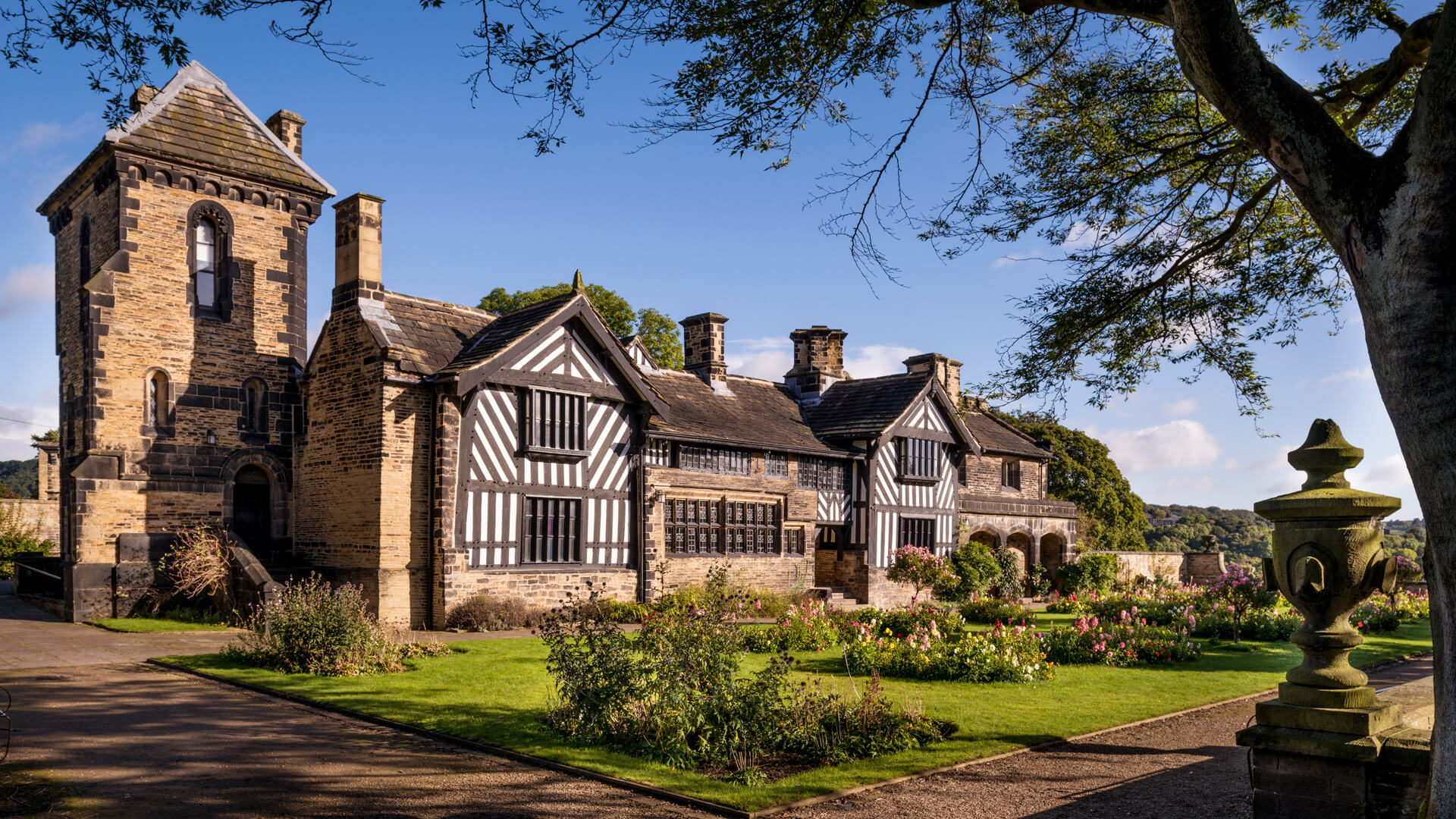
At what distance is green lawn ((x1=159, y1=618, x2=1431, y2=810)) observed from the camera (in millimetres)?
7965

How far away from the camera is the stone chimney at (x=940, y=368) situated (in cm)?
3428

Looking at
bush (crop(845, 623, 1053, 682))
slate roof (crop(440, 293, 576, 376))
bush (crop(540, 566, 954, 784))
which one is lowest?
bush (crop(845, 623, 1053, 682))

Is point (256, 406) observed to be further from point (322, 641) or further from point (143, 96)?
point (322, 641)

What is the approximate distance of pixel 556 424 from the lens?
70.8 feet

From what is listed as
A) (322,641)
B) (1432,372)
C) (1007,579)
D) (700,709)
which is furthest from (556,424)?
(1432,372)

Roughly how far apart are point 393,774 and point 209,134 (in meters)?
19.1

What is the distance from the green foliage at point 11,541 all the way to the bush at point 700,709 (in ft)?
93.9

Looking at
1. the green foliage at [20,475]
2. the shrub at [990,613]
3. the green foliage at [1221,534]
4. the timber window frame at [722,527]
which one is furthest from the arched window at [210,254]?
the green foliage at [1221,534]

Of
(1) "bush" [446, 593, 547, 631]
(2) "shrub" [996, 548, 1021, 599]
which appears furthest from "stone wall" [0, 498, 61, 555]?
(2) "shrub" [996, 548, 1021, 599]

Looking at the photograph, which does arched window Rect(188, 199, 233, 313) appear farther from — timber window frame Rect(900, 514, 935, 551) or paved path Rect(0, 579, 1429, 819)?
timber window frame Rect(900, 514, 935, 551)

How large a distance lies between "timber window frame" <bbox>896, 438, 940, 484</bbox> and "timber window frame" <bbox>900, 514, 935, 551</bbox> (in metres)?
1.20

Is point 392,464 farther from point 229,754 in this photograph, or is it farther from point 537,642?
point 229,754

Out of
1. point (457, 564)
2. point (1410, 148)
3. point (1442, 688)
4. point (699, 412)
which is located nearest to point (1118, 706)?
point (1442, 688)

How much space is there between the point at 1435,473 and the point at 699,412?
22877 millimetres
